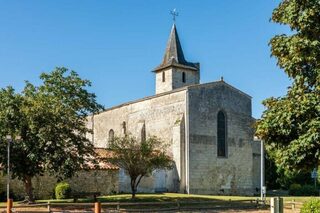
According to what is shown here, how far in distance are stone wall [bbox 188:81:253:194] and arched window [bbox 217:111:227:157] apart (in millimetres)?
296

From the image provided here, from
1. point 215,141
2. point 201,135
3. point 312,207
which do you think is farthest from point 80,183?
point 312,207

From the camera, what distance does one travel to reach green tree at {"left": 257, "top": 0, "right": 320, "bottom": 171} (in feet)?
41.9

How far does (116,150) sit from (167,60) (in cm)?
2360

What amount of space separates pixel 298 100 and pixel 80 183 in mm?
27191

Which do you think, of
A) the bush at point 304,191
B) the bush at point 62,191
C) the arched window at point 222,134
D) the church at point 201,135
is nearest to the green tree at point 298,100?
the bush at point 62,191

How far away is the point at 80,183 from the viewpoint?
37688mm

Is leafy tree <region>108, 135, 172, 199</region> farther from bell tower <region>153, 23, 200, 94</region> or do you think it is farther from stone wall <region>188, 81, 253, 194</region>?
bell tower <region>153, 23, 200, 94</region>

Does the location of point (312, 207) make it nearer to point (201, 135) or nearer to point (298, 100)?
point (298, 100)

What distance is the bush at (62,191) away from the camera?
115ft

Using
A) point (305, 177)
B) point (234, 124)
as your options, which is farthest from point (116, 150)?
point (305, 177)

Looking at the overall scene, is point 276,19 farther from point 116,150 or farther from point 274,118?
point 116,150

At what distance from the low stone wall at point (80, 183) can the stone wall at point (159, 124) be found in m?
1.69

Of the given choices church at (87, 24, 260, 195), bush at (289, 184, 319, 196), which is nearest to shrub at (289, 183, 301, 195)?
bush at (289, 184, 319, 196)

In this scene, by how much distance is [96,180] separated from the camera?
38.4 meters
